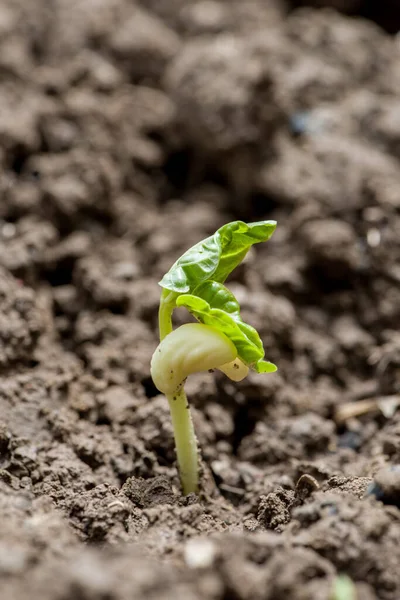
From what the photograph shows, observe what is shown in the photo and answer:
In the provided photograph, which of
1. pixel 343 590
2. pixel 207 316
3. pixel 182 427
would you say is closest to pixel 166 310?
pixel 207 316

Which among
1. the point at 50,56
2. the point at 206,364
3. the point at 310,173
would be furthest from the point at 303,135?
the point at 206,364

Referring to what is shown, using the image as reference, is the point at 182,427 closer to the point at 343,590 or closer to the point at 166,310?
the point at 166,310

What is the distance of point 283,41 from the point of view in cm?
365

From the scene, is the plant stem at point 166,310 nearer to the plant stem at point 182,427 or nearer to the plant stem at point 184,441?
the plant stem at point 182,427

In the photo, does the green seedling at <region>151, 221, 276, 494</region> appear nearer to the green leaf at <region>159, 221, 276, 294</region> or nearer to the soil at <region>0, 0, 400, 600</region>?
the green leaf at <region>159, 221, 276, 294</region>

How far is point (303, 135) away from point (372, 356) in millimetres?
1190

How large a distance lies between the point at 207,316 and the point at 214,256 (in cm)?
14

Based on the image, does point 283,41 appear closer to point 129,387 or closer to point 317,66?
point 317,66

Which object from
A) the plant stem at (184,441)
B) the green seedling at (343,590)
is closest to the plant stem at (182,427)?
the plant stem at (184,441)

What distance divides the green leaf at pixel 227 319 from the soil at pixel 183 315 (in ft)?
1.16

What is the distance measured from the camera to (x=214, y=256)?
157 cm

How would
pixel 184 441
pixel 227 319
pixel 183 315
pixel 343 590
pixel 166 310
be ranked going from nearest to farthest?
pixel 343 590, pixel 227 319, pixel 166 310, pixel 184 441, pixel 183 315

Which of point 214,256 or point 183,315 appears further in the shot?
point 183,315

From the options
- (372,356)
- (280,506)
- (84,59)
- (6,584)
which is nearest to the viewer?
(6,584)
